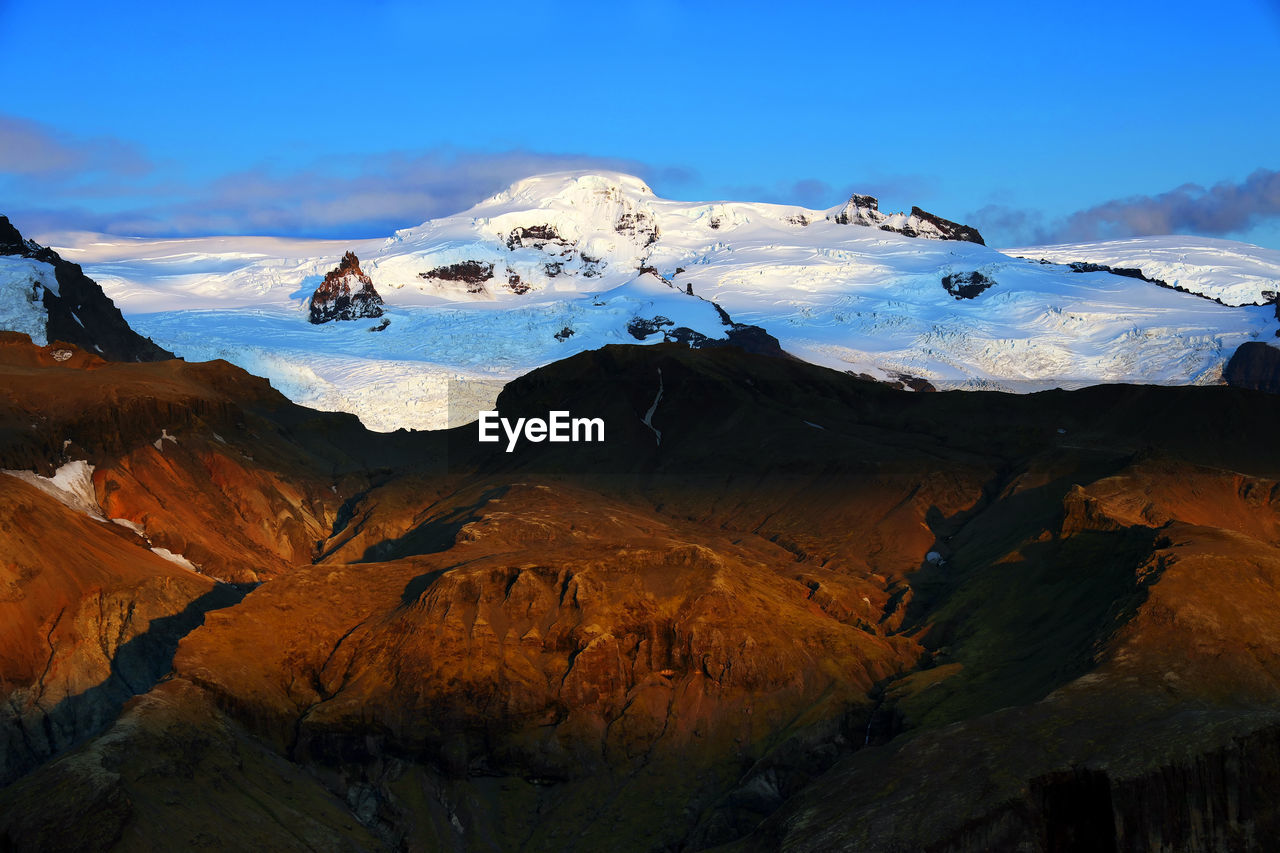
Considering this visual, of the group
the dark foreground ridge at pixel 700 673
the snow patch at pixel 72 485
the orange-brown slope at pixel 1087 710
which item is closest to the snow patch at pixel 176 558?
the dark foreground ridge at pixel 700 673

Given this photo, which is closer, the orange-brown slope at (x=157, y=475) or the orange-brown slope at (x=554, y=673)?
the orange-brown slope at (x=554, y=673)

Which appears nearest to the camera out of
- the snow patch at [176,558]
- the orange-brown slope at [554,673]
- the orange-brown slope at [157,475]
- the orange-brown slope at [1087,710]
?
the orange-brown slope at [1087,710]


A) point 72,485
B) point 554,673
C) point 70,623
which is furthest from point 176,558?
point 554,673

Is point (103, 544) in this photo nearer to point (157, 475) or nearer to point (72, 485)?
point (72, 485)

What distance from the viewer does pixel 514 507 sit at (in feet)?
571

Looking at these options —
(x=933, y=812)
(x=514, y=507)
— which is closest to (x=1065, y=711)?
(x=933, y=812)

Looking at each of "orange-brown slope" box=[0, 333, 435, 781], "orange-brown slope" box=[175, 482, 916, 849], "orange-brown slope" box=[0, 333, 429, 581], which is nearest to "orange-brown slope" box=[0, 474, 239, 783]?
"orange-brown slope" box=[0, 333, 435, 781]

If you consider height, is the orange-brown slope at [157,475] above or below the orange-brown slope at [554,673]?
above

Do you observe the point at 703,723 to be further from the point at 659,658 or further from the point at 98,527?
the point at 98,527

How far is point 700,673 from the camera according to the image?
123m

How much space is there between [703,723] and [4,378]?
11532 centimetres

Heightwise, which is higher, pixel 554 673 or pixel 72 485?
pixel 72 485

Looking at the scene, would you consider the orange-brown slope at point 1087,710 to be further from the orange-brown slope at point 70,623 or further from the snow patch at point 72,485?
the snow patch at point 72,485

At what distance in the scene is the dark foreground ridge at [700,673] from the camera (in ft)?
286
